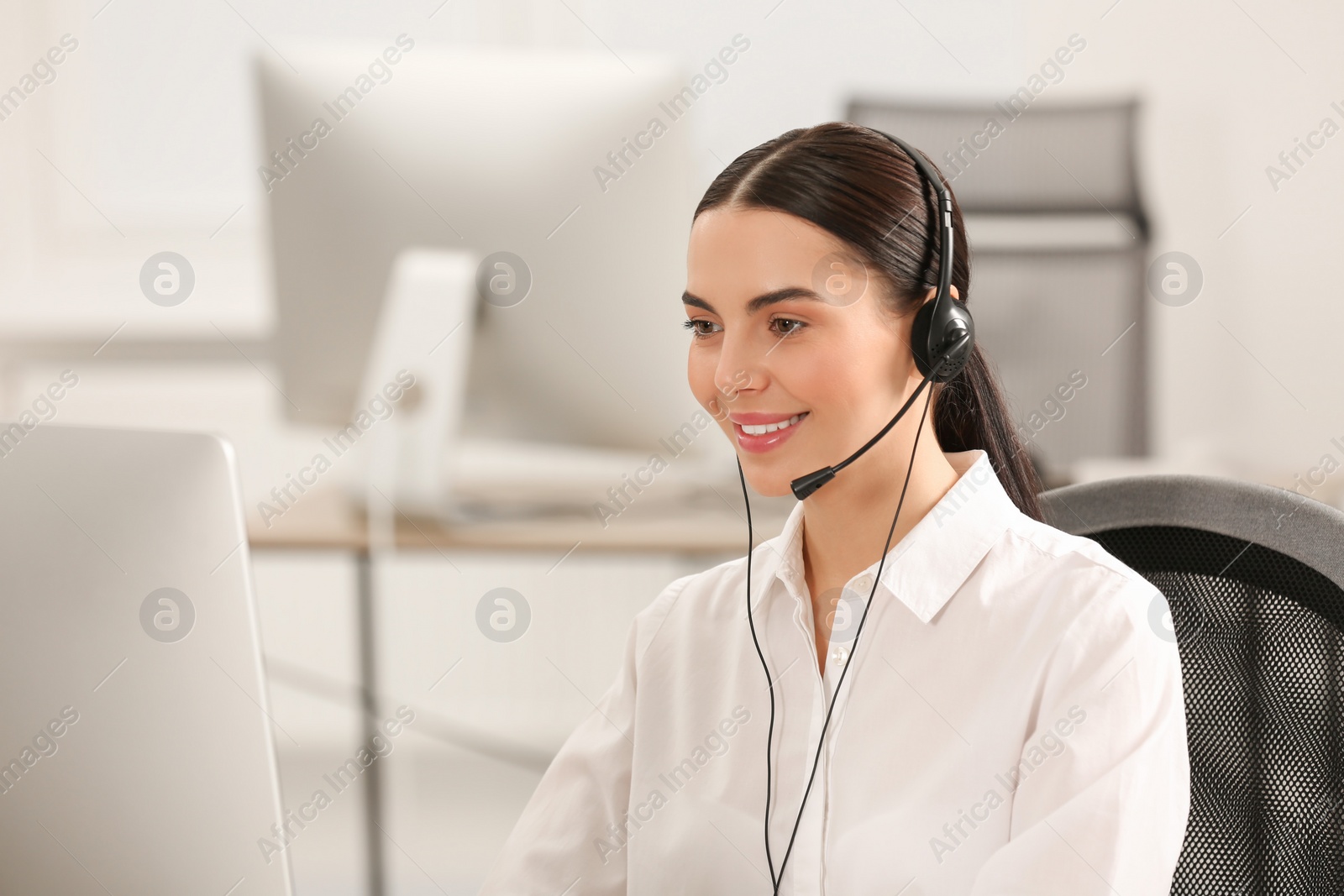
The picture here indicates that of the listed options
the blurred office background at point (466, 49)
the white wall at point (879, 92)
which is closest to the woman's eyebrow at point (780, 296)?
the blurred office background at point (466, 49)

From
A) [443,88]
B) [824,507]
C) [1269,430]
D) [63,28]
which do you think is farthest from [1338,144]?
[63,28]

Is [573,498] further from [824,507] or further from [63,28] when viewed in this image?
[63,28]

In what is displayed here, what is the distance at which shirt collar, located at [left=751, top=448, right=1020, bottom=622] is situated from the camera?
0.93m

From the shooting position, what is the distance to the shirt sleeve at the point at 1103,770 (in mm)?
751

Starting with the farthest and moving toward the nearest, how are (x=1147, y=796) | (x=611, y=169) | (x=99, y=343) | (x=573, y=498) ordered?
(x=99, y=343)
(x=573, y=498)
(x=611, y=169)
(x=1147, y=796)

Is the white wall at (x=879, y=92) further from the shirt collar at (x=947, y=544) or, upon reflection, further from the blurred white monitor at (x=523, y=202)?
the shirt collar at (x=947, y=544)

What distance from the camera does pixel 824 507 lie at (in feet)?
3.36

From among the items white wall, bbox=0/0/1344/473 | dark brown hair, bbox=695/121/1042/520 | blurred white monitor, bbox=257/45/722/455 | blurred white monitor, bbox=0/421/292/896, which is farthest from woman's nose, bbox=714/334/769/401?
white wall, bbox=0/0/1344/473

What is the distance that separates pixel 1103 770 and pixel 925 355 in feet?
1.16

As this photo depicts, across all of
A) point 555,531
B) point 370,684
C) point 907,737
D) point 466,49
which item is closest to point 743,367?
point 907,737

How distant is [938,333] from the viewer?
0.94 meters

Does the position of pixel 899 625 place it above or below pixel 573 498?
below

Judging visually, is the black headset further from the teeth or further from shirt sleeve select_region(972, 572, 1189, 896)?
shirt sleeve select_region(972, 572, 1189, 896)

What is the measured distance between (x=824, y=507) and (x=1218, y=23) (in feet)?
9.62
